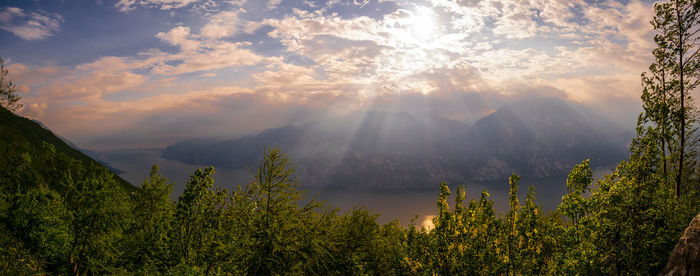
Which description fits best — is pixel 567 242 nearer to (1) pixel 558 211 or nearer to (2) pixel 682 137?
(1) pixel 558 211

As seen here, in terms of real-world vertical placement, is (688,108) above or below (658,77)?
below

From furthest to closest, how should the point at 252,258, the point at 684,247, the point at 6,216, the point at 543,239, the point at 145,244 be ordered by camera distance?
1. the point at 6,216
2. the point at 145,244
3. the point at 543,239
4. the point at 684,247
5. the point at 252,258

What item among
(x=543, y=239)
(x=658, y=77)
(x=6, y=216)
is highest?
(x=658, y=77)

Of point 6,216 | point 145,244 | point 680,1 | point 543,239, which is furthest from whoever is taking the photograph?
point 6,216

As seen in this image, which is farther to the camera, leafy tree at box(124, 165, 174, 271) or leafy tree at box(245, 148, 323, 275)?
leafy tree at box(124, 165, 174, 271)

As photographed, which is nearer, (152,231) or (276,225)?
(276,225)

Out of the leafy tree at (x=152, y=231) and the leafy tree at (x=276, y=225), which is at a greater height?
the leafy tree at (x=276, y=225)

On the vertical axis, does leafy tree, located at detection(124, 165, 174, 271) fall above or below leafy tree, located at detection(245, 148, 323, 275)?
below

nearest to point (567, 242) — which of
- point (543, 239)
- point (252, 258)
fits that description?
point (543, 239)

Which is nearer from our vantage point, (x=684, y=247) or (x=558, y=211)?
(x=684, y=247)

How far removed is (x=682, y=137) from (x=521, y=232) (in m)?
20.8

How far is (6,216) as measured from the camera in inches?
1128

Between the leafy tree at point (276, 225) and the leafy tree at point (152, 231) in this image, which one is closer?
the leafy tree at point (276, 225)

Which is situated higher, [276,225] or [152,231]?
[276,225]
